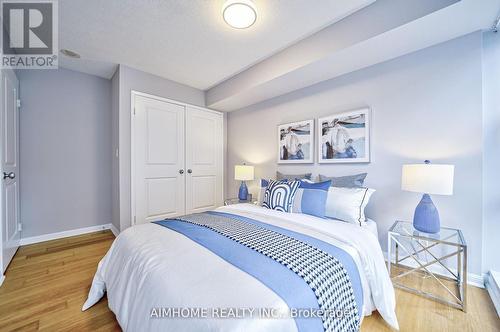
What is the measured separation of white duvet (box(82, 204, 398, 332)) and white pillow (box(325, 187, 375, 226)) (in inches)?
4.9

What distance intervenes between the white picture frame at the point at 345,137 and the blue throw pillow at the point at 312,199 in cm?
56

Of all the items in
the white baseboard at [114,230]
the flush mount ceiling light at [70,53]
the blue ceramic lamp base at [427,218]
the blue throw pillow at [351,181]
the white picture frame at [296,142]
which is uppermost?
the flush mount ceiling light at [70,53]

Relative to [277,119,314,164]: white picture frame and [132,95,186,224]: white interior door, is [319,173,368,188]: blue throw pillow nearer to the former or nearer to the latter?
[277,119,314,164]: white picture frame

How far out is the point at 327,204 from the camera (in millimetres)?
1949

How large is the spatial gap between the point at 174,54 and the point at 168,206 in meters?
2.21

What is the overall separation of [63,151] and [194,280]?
Answer: 10.9ft

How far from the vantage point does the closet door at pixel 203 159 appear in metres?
3.55

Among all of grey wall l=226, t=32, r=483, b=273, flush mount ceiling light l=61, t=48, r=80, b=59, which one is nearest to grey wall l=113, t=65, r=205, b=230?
flush mount ceiling light l=61, t=48, r=80, b=59

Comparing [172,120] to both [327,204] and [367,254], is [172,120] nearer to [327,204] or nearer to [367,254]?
[327,204]

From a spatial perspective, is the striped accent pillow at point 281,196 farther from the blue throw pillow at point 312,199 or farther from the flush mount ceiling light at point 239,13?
the flush mount ceiling light at point 239,13

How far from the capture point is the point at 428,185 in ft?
5.17

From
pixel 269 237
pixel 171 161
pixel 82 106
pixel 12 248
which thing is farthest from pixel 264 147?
pixel 12 248

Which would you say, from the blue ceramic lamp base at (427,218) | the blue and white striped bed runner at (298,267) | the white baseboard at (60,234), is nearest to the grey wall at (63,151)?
the white baseboard at (60,234)

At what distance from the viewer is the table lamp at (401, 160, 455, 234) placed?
153cm
